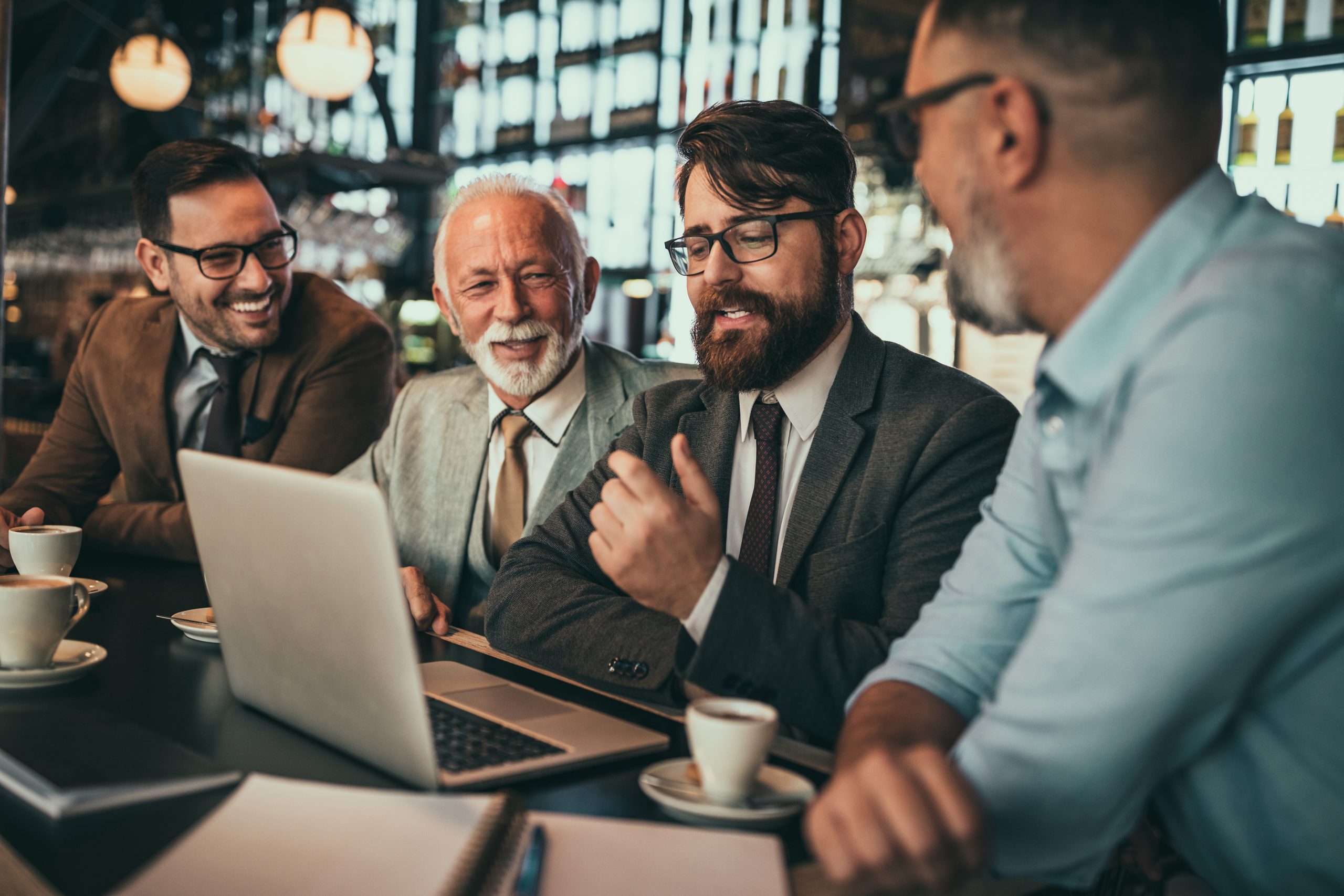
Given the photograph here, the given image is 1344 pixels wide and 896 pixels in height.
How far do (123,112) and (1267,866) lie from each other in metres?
13.4

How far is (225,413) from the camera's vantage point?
2695mm

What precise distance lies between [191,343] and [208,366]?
0.08 meters

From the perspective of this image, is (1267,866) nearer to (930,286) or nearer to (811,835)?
(811,835)

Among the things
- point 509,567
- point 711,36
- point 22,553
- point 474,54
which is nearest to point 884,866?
point 509,567

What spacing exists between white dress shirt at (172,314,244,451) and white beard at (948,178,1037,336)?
89.7 inches

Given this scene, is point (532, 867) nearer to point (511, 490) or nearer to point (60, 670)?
point (60, 670)

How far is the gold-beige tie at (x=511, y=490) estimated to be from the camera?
2.25 meters

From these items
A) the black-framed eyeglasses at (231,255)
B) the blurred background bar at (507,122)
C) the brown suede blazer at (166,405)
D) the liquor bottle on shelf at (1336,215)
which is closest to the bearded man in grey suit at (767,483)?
the brown suede blazer at (166,405)

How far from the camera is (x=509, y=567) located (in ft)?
5.70

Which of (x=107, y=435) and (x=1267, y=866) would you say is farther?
(x=107, y=435)

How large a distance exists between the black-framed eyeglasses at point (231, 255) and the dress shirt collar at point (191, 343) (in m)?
0.18

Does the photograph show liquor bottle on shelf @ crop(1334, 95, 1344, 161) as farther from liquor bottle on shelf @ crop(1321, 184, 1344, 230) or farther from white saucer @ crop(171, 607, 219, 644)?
white saucer @ crop(171, 607, 219, 644)

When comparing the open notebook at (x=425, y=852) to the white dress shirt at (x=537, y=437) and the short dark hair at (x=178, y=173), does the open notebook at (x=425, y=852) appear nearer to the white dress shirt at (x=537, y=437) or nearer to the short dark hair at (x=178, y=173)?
the white dress shirt at (x=537, y=437)

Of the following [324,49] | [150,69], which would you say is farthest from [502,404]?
[150,69]
